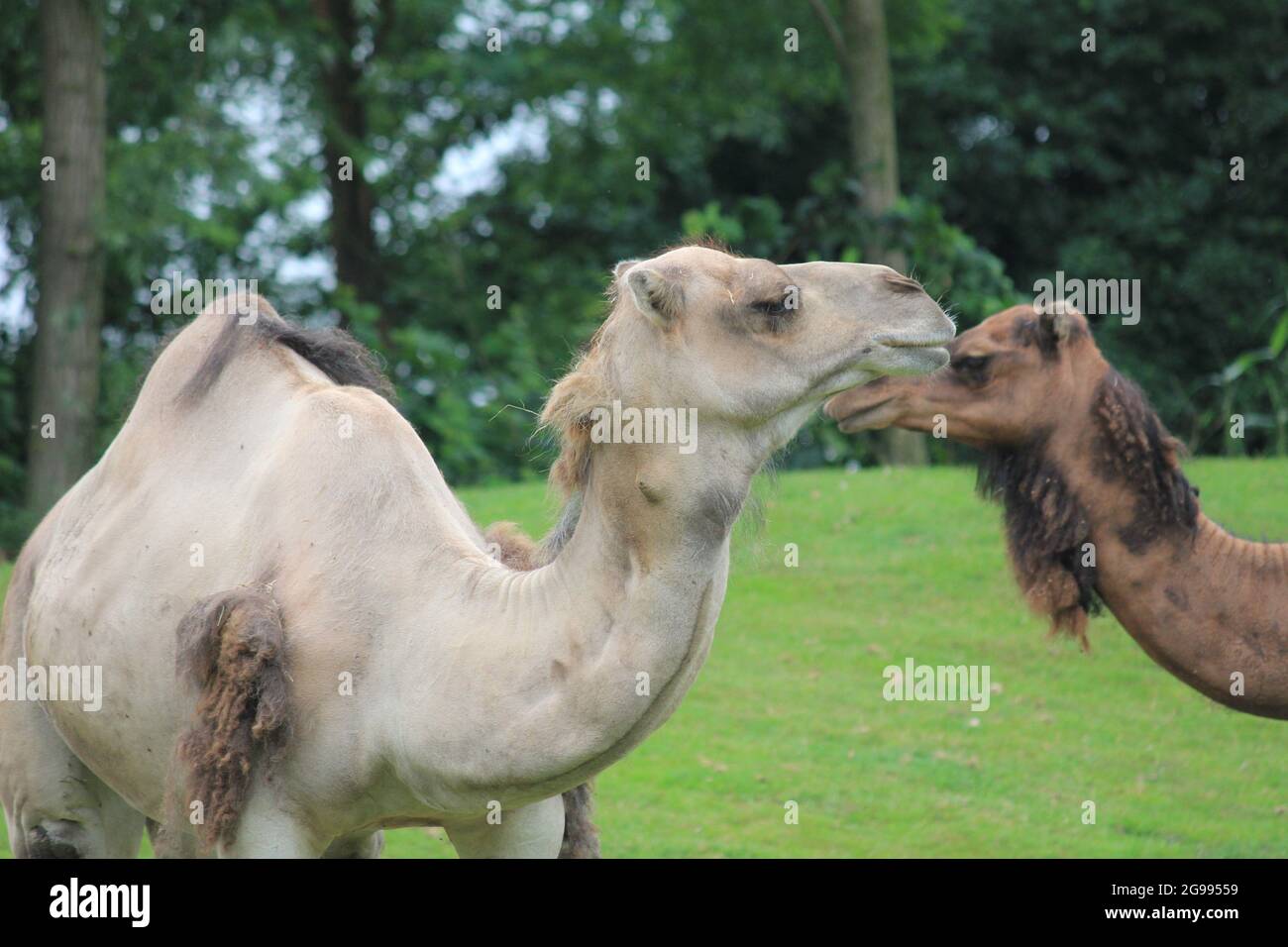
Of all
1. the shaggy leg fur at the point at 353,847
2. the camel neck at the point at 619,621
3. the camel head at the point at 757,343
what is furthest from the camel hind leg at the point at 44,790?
the camel head at the point at 757,343

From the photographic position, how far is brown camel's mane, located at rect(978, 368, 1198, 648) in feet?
18.8

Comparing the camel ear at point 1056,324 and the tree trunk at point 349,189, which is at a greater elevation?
the tree trunk at point 349,189

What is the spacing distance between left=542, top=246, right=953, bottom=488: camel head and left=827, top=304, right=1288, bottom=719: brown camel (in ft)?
6.90

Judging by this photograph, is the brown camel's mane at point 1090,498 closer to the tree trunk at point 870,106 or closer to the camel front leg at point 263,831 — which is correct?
the camel front leg at point 263,831

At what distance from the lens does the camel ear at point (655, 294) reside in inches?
151

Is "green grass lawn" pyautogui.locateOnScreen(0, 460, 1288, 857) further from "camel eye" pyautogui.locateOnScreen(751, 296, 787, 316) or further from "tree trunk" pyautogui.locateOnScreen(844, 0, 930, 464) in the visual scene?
"tree trunk" pyautogui.locateOnScreen(844, 0, 930, 464)

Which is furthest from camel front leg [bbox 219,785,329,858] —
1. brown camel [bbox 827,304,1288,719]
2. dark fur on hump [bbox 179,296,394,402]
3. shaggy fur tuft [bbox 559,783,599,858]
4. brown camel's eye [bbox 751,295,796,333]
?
brown camel [bbox 827,304,1288,719]

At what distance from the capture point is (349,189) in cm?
1981

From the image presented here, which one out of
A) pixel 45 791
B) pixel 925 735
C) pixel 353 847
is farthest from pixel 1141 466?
pixel 45 791

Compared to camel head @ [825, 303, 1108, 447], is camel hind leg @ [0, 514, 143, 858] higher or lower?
lower

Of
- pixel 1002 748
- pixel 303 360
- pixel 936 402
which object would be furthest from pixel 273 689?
pixel 1002 748

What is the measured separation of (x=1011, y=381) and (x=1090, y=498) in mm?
531

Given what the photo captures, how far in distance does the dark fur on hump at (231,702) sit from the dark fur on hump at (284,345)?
1213 millimetres
